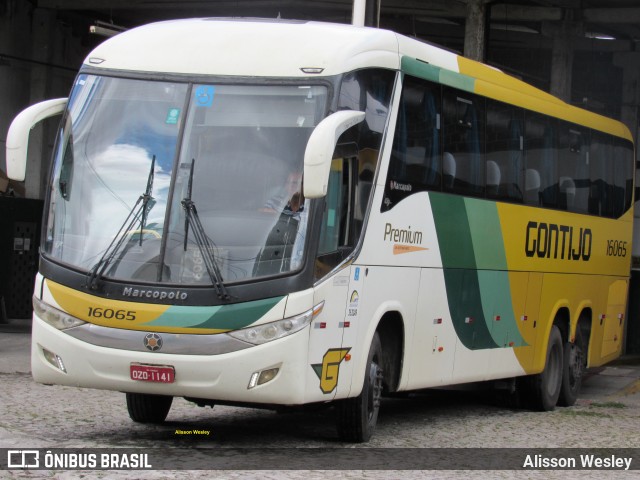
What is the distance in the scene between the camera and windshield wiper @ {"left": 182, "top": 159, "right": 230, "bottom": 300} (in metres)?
9.14

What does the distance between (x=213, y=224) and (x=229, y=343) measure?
0.89 metres

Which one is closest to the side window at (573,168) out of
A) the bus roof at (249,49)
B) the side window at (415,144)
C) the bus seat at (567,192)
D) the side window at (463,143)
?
the bus seat at (567,192)

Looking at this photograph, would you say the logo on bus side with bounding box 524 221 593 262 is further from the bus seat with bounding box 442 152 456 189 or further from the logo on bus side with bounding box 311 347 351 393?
the logo on bus side with bounding box 311 347 351 393

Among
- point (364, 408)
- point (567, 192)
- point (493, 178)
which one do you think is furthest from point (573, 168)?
point (364, 408)

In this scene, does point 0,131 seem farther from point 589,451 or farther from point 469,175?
point 589,451

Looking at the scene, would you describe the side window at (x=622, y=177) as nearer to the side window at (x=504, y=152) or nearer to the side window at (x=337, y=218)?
the side window at (x=504, y=152)

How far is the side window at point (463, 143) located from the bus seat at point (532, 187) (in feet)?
4.67

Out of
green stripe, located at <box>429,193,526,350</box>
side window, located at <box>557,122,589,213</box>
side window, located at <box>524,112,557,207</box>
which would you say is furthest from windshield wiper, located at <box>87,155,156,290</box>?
side window, located at <box>557,122,589,213</box>

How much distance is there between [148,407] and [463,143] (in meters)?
4.00

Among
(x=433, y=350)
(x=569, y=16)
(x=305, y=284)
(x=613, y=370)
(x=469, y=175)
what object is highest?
(x=569, y=16)

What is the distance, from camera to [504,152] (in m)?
13.6

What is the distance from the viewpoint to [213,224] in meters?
9.31

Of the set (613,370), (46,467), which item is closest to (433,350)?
(46,467)

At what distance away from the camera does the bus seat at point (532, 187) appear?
14.2 m
